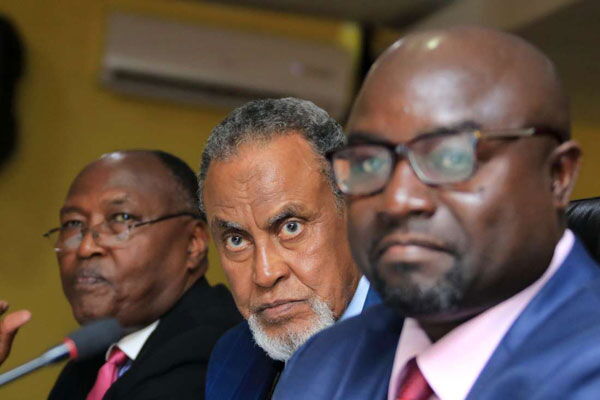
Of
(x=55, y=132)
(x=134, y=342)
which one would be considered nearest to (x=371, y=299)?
(x=134, y=342)

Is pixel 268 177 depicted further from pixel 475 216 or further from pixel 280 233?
pixel 475 216

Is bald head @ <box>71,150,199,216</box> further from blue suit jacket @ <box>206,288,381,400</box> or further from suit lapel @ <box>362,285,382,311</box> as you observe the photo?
suit lapel @ <box>362,285,382,311</box>

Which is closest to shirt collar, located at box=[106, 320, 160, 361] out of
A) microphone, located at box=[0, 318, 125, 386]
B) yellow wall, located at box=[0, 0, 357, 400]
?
microphone, located at box=[0, 318, 125, 386]

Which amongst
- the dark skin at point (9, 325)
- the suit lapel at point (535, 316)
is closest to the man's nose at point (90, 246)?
the dark skin at point (9, 325)

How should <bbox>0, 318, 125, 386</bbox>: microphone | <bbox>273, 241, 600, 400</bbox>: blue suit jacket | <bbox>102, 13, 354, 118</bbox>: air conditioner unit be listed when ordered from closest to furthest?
<bbox>273, 241, 600, 400</bbox>: blue suit jacket → <bbox>0, 318, 125, 386</bbox>: microphone → <bbox>102, 13, 354, 118</bbox>: air conditioner unit

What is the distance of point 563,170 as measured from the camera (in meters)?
0.91

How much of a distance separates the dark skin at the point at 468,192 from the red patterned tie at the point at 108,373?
1.31 metres

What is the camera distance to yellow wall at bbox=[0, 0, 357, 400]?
3.84 metres

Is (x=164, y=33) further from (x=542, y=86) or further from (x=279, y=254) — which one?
(x=542, y=86)

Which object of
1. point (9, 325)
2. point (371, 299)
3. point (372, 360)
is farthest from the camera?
point (9, 325)

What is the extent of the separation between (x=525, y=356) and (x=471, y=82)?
259 mm

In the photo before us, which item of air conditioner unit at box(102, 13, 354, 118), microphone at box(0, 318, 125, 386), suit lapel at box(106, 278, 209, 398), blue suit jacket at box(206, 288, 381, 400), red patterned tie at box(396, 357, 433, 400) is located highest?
air conditioner unit at box(102, 13, 354, 118)

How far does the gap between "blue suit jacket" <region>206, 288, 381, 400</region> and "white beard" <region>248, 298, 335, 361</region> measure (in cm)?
9

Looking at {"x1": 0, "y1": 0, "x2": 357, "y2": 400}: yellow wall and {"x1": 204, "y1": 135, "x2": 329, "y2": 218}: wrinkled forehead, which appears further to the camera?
{"x1": 0, "y1": 0, "x2": 357, "y2": 400}: yellow wall
